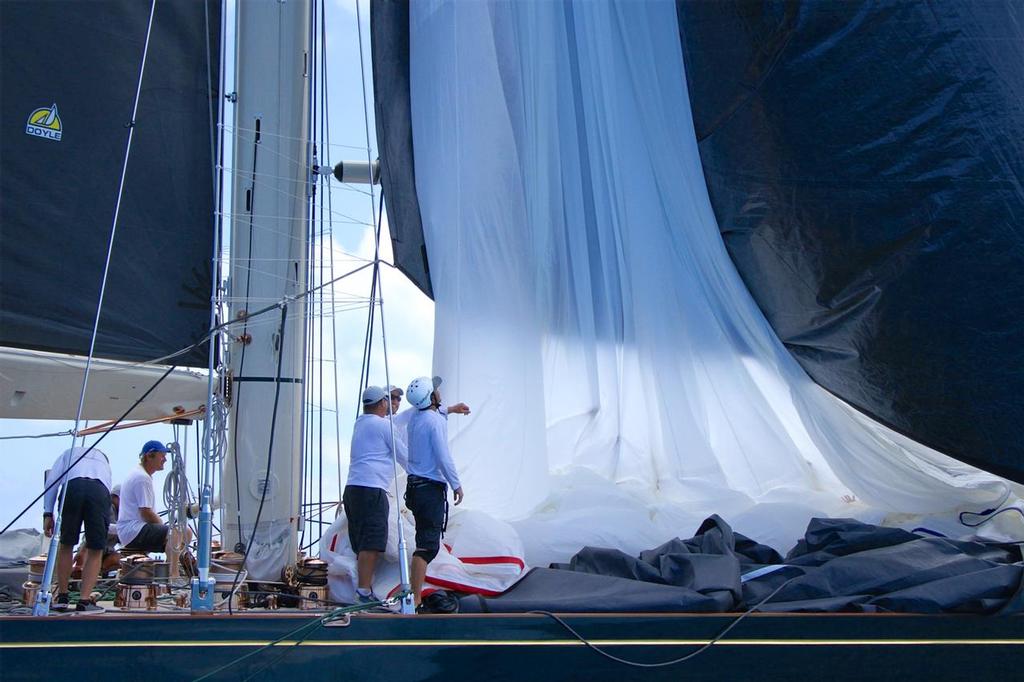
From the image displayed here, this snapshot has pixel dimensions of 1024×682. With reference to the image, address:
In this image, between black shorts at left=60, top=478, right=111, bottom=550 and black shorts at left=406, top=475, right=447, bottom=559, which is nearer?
black shorts at left=406, top=475, right=447, bottom=559

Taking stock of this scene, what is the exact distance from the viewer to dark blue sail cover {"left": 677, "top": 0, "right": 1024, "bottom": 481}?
5152 mm

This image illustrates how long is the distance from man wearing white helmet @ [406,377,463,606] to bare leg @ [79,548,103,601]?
1.28 m

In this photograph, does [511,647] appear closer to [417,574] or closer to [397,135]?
[417,574]

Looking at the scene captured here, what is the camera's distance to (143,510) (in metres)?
5.42

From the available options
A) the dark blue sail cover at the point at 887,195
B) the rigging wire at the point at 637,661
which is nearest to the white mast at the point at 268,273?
the rigging wire at the point at 637,661

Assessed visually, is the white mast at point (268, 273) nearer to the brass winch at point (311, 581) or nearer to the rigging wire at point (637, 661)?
the brass winch at point (311, 581)

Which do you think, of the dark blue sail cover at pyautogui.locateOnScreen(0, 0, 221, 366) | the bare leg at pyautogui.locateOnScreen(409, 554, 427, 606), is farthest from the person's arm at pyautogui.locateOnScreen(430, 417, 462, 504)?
the dark blue sail cover at pyautogui.locateOnScreen(0, 0, 221, 366)

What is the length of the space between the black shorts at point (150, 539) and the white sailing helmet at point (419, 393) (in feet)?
5.45

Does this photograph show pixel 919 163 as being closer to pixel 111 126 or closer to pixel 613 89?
pixel 613 89

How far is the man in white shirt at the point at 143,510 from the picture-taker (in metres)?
5.42

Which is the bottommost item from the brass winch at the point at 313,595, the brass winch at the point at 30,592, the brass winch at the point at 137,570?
the brass winch at the point at 313,595

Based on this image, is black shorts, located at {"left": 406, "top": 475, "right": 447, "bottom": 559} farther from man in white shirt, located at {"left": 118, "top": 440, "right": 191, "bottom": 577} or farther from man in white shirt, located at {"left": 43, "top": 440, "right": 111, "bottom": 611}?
man in white shirt, located at {"left": 118, "top": 440, "right": 191, "bottom": 577}

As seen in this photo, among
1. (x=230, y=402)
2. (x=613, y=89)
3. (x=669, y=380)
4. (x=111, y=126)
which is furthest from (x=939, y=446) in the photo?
(x=111, y=126)

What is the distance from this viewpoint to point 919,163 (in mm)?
5398
